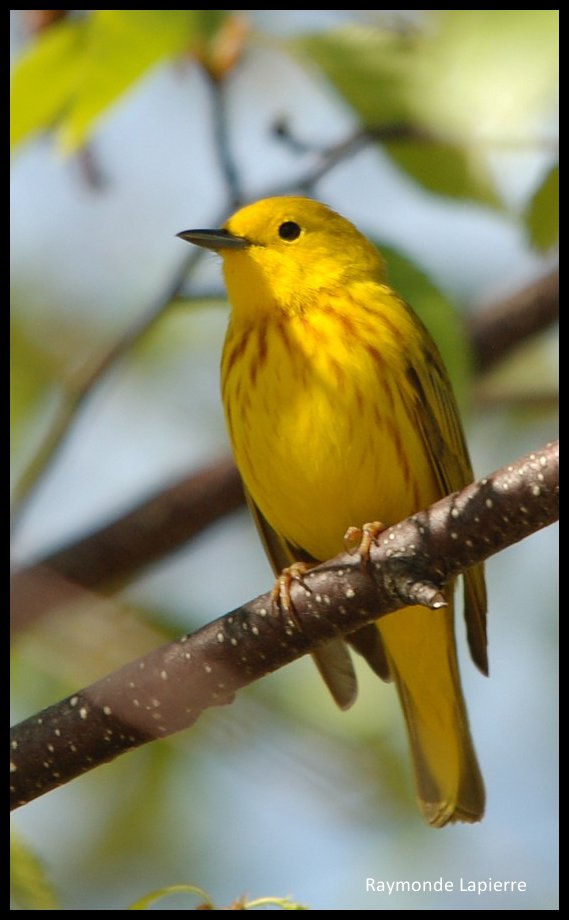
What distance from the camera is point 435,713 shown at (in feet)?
12.8

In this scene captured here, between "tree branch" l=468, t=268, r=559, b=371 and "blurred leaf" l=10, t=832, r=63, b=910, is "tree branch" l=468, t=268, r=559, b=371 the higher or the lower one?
the higher one

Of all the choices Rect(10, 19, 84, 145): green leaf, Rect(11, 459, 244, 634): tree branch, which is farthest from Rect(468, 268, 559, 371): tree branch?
Rect(10, 19, 84, 145): green leaf

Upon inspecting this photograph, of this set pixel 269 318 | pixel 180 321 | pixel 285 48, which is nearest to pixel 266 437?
pixel 269 318

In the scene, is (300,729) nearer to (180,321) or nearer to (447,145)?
(447,145)

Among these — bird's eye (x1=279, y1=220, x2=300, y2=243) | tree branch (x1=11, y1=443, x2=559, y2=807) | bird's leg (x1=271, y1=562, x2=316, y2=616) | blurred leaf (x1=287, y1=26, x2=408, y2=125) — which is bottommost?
tree branch (x1=11, y1=443, x2=559, y2=807)

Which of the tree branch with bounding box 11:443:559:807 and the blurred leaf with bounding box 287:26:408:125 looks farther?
the blurred leaf with bounding box 287:26:408:125

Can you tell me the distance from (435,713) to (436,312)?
1.30m

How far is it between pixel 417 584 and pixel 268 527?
5.25ft

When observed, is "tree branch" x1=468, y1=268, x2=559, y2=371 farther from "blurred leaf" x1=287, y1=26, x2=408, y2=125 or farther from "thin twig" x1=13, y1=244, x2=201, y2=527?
"blurred leaf" x1=287, y1=26, x2=408, y2=125

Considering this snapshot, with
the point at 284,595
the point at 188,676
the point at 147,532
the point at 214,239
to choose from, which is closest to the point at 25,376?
the point at 147,532

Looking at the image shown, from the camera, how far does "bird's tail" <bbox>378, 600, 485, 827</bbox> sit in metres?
3.81

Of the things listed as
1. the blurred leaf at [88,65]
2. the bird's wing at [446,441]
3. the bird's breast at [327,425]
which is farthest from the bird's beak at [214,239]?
the blurred leaf at [88,65]

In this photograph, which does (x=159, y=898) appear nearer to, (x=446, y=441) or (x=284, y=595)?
(x=284, y=595)

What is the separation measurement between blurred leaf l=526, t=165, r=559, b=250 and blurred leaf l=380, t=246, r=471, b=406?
16.9 inches
